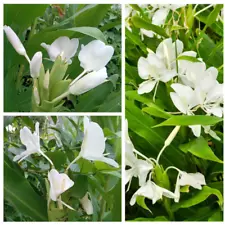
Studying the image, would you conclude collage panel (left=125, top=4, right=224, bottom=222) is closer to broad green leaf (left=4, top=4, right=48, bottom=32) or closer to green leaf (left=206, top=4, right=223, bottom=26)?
green leaf (left=206, top=4, right=223, bottom=26)

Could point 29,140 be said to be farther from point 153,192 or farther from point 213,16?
point 213,16

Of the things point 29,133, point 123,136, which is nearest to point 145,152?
point 123,136

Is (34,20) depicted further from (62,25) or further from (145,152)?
(145,152)

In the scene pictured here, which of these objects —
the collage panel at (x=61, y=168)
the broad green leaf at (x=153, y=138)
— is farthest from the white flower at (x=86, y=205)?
the broad green leaf at (x=153, y=138)

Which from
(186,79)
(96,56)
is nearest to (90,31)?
(96,56)

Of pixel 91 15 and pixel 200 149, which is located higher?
pixel 91 15

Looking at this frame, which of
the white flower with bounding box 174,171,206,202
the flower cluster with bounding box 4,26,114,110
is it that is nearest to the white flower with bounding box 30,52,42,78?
the flower cluster with bounding box 4,26,114,110

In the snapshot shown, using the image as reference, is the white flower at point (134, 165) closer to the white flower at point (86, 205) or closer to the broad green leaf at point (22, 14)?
the white flower at point (86, 205)
